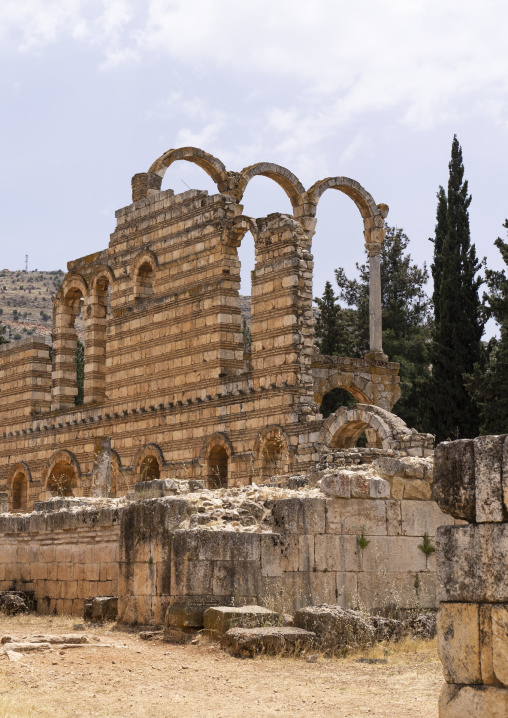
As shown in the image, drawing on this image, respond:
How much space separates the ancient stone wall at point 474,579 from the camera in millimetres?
6262

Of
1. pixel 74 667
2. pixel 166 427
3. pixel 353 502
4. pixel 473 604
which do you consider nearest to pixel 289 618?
pixel 353 502

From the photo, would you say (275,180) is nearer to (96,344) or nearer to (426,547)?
(96,344)

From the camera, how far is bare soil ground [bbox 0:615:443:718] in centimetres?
766

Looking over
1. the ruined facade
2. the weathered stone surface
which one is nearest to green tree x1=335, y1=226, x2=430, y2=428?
the ruined facade

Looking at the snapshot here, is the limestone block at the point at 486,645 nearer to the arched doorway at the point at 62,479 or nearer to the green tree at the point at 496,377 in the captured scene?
the green tree at the point at 496,377

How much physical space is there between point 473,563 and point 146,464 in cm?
1882

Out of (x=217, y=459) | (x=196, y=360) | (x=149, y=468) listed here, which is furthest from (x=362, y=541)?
(x=149, y=468)

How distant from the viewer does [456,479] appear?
6.64m

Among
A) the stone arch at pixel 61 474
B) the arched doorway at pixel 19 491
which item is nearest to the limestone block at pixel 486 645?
the stone arch at pixel 61 474

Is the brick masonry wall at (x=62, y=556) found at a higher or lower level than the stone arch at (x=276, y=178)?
lower

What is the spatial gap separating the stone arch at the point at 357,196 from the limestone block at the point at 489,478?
18.0 meters

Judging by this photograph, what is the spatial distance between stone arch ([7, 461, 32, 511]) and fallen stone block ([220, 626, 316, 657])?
20335mm

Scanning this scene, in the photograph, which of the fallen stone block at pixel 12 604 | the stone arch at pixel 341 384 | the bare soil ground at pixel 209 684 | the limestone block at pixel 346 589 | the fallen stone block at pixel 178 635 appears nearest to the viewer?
the bare soil ground at pixel 209 684

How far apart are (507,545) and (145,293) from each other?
20.1m
